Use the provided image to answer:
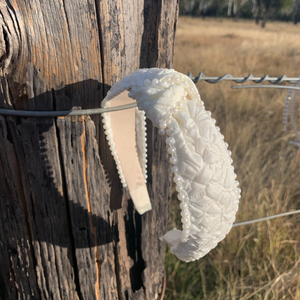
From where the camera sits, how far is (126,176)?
81cm

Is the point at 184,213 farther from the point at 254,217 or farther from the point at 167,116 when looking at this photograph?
the point at 254,217

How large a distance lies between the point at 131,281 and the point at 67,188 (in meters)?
0.48

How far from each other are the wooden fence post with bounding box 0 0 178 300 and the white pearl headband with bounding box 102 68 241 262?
0.51 ft

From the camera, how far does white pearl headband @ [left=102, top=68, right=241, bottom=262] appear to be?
493 mm

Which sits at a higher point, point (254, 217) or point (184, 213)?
point (184, 213)

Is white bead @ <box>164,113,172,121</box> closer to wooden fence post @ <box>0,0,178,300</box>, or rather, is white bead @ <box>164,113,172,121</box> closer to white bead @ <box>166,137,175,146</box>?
white bead @ <box>166,137,175,146</box>

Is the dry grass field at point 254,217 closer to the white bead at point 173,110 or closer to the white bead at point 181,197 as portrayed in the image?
the white bead at point 181,197

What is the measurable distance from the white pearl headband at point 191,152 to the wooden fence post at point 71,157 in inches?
6.1

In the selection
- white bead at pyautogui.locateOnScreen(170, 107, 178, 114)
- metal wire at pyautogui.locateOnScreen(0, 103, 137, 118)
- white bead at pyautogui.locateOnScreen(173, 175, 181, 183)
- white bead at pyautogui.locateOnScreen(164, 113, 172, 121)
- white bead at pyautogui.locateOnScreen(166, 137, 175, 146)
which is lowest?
white bead at pyautogui.locateOnScreen(173, 175, 181, 183)

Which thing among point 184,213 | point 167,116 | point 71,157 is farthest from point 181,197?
point 71,157

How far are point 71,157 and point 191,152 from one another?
1.14 ft

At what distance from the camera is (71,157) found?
67 centimetres

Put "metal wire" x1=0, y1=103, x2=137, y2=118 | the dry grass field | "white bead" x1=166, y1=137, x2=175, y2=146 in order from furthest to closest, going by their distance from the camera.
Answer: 1. the dry grass field
2. "metal wire" x1=0, y1=103, x2=137, y2=118
3. "white bead" x1=166, y1=137, x2=175, y2=146

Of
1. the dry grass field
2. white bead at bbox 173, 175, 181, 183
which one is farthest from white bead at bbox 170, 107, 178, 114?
the dry grass field
